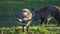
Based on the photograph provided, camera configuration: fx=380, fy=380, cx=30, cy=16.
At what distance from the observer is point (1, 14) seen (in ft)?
60.1

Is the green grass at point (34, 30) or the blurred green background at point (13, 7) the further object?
the blurred green background at point (13, 7)

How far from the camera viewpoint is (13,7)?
797 inches

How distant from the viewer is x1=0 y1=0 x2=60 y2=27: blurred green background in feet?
54.3

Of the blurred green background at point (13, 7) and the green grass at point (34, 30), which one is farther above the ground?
the blurred green background at point (13, 7)

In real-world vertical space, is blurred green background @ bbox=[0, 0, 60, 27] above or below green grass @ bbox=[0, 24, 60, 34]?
above

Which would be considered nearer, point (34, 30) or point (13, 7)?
point (34, 30)

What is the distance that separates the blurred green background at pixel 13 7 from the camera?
16.6 metres

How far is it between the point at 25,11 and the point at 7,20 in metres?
3.25

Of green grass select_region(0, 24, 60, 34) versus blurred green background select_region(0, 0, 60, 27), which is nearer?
green grass select_region(0, 24, 60, 34)

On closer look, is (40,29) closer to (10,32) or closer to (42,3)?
(10,32)

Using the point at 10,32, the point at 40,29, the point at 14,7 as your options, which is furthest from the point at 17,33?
the point at 14,7

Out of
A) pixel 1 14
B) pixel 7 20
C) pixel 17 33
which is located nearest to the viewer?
pixel 17 33

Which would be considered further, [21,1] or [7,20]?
[21,1]

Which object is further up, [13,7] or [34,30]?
[13,7]
